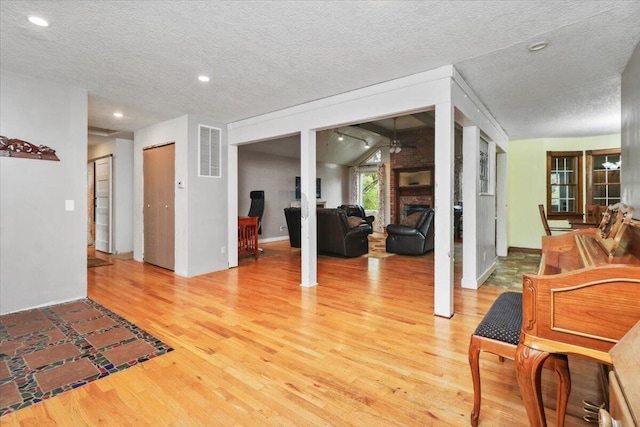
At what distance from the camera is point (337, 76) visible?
3168 millimetres

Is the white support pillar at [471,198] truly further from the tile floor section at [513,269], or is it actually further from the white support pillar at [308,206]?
the white support pillar at [308,206]

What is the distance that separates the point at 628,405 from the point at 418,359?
5.51ft

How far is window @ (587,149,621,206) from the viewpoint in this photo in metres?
6.02

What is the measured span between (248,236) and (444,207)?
4.03m

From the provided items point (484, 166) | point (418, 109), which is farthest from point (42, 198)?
point (484, 166)

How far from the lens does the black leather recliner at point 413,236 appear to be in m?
6.15

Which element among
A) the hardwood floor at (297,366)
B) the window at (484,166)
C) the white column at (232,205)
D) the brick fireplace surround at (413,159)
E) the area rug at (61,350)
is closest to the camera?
the hardwood floor at (297,366)

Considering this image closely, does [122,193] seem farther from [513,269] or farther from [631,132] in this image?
[631,132]

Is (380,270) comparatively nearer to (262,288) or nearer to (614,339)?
(262,288)

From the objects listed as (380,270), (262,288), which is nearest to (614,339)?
A: (262,288)

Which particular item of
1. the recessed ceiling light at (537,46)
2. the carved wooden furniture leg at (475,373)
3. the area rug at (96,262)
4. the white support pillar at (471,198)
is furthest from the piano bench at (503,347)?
the area rug at (96,262)

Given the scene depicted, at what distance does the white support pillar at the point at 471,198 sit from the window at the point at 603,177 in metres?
4.08

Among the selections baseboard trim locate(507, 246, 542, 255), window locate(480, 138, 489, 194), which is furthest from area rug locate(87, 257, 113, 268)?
baseboard trim locate(507, 246, 542, 255)

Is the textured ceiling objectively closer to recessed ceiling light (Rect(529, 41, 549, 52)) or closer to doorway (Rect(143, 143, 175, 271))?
recessed ceiling light (Rect(529, 41, 549, 52))
